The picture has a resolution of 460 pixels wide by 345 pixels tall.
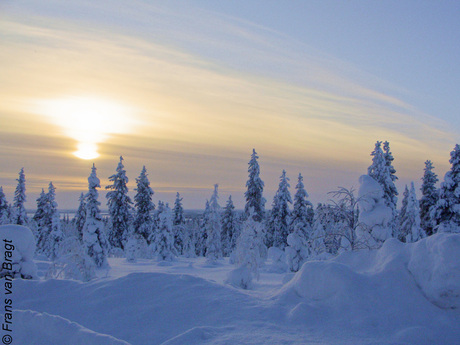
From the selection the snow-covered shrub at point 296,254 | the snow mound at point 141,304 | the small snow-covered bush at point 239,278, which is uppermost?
the snow mound at point 141,304

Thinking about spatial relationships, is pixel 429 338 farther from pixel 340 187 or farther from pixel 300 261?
pixel 300 261

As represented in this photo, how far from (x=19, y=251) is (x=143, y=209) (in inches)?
1405

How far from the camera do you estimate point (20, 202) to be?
47562mm

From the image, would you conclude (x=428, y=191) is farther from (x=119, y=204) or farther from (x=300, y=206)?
(x=119, y=204)

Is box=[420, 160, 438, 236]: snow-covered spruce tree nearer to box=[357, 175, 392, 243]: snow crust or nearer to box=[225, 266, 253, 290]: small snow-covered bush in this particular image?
box=[357, 175, 392, 243]: snow crust

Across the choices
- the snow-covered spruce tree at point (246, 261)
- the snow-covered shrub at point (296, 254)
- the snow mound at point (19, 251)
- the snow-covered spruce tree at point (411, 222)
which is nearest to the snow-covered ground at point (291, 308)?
the snow mound at point (19, 251)

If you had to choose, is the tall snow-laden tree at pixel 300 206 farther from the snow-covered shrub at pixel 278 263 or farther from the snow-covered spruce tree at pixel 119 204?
the snow-covered spruce tree at pixel 119 204

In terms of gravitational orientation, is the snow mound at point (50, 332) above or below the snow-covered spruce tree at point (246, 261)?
above

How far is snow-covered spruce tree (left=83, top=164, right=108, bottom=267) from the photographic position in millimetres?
29938

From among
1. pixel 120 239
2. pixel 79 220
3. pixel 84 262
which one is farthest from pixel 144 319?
pixel 79 220

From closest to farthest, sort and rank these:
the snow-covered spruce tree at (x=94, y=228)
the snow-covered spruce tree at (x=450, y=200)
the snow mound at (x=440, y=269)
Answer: the snow mound at (x=440, y=269), the snow-covered spruce tree at (x=450, y=200), the snow-covered spruce tree at (x=94, y=228)

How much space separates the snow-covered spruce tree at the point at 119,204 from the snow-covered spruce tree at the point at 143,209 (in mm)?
1591

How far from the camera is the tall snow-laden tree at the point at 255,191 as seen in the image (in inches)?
1757

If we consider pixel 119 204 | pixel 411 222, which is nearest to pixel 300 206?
pixel 411 222
